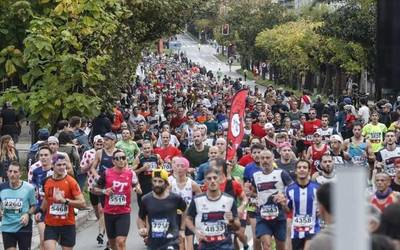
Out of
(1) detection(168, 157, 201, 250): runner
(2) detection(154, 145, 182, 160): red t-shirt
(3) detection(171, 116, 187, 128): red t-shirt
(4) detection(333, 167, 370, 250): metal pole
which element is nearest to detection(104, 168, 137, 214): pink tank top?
(1) detection(168, 157, 201, 250): runner

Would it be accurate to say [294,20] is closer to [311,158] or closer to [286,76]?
[286,76]

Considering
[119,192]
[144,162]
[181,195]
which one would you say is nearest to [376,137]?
[144,162]

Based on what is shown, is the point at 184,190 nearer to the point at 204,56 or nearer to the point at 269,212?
the point at 269,212

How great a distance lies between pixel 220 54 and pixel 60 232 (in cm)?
12647

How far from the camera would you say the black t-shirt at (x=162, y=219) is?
412 inches

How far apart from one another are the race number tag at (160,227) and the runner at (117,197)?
173cm

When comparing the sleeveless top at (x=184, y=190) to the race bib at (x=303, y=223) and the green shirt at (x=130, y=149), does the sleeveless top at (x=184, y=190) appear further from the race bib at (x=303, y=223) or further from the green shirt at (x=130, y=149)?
the green shirt at (x=130, y=149)

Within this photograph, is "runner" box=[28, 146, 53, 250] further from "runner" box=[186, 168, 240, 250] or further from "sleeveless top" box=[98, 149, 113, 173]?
"runner" box=[186, 168, 240, 250]

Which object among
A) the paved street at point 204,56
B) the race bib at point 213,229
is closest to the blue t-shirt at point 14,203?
the race bib at point 213,229

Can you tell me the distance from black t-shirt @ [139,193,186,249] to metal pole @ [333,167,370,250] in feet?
27.4

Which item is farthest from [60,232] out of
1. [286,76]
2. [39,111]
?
[286,76]

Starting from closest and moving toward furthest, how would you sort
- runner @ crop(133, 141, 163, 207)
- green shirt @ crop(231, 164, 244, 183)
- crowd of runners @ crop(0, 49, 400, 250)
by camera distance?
crowd of runners @ crop(0, 49, 400, 250) → green shirt @ crop(231, 164, 244, 183) → runner @ crop(133, 141, 163, 207)

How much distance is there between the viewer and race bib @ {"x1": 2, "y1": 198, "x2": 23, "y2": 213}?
11023 millimetres

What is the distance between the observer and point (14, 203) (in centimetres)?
1105
